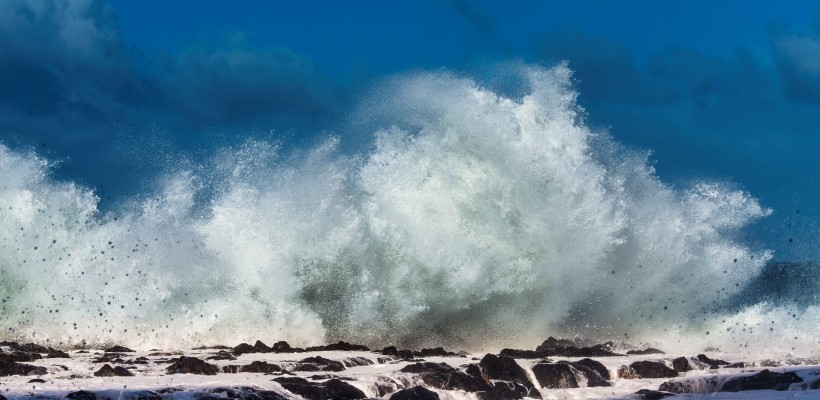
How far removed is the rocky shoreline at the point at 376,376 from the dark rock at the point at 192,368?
0.09ft

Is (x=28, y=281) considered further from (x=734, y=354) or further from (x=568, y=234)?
(x=734, y=354)

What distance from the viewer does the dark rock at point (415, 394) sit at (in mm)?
14562

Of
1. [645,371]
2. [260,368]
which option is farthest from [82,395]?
[645,371]

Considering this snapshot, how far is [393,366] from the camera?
60.5ft

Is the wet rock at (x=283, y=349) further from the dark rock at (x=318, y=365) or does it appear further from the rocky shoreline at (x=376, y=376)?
the dark rock at (x=318, y=365)

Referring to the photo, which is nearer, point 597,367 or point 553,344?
point 597,367

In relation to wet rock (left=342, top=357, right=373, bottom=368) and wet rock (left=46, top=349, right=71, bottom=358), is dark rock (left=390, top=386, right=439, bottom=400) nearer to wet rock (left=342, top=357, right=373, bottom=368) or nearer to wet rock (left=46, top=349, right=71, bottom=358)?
wet rock (left=342, top=357, right=373, bottom=368)

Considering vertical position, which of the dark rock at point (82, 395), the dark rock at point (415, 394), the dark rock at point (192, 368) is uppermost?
the dark rock at point (192, 368)

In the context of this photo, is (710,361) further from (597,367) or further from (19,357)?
(19,357)

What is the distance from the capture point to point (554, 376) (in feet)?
58.3

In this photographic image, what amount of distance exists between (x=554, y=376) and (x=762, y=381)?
12.2 feet

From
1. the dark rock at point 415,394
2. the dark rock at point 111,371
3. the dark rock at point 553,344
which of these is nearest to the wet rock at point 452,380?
the dark rock at point 415,394

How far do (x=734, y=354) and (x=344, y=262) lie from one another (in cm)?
1110

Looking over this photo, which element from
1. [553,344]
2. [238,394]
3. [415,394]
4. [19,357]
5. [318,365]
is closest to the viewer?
[238,394]
